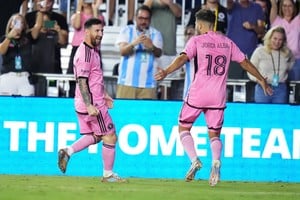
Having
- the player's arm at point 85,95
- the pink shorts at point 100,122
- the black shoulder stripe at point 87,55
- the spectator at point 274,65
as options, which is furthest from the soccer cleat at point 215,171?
the spectator at point 274,65

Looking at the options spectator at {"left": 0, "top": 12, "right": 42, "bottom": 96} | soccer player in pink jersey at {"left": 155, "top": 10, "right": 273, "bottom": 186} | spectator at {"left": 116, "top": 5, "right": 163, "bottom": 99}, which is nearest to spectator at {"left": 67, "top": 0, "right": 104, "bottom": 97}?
spectator at {"left": 0, "top": 12, "right": 42, "bottom": 96}

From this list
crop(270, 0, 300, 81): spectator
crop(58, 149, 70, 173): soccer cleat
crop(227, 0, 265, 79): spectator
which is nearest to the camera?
crop(58, 149, 70, 173): soccer cleat

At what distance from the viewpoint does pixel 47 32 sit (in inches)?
712

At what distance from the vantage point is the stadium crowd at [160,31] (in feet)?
56.6

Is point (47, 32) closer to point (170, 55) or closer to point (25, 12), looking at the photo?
point (25, 12)

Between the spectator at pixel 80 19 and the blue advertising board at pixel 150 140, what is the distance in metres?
1.50

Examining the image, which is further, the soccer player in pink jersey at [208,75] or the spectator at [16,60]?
the spectator at [16,60]

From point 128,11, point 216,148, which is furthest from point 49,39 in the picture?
point 216,148

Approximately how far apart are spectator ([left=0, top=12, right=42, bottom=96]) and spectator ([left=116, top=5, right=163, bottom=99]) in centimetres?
146

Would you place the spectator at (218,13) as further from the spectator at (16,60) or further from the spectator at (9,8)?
the spectator at (9,8)

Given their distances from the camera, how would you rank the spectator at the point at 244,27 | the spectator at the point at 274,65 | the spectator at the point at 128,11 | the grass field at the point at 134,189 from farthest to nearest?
the spectator at the point at 128,11, the spectator at the point at 244,27, the spectator at the point at 274,65, the grass field at the point at 134,189

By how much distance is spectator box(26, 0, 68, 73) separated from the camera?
17.8 meters

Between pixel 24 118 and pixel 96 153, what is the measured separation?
120 cm

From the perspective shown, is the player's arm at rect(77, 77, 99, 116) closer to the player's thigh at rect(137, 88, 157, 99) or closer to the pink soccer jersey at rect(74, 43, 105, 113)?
the pink soccer jersey at rect(74, 43, 105, 113)
